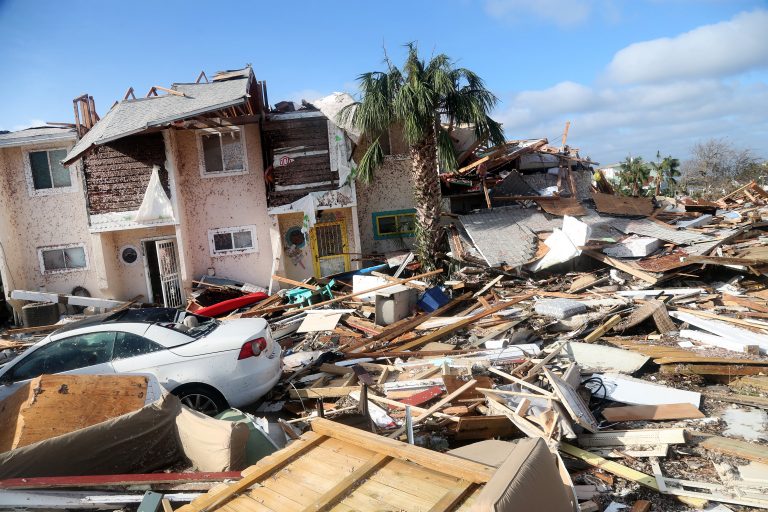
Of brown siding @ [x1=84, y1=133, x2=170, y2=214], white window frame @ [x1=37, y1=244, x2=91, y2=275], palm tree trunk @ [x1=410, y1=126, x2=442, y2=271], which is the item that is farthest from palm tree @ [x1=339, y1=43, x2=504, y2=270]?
white window frame @ [x1=37, y1=244, x2=91, y2=275]

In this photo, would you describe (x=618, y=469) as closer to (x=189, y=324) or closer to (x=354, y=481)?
(x=354, y=481)

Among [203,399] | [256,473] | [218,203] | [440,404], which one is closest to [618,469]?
[440,404]

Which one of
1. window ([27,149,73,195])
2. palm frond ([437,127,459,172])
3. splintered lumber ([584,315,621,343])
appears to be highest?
window ([27,149,73,195])

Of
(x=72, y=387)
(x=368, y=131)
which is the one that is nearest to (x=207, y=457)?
(x=72, y=387)

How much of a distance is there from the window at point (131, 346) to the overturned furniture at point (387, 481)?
3.56 m

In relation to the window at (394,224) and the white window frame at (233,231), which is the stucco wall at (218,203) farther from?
the window at (394,224)

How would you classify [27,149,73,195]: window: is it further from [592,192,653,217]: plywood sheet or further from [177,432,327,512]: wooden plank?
[592,192,653,217]: plywood sheet

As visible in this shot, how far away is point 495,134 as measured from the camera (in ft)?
44.1

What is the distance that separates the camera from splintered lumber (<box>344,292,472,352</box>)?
919cm

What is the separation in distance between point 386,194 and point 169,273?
7549 millimetres

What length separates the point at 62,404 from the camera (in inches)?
200

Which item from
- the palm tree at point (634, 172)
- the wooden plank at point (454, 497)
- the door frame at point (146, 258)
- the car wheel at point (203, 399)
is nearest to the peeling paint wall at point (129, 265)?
the door frame at point (146, 258)

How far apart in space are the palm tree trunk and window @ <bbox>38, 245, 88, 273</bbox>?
10.9m

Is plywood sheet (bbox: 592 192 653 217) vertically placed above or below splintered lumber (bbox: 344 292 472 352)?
above
